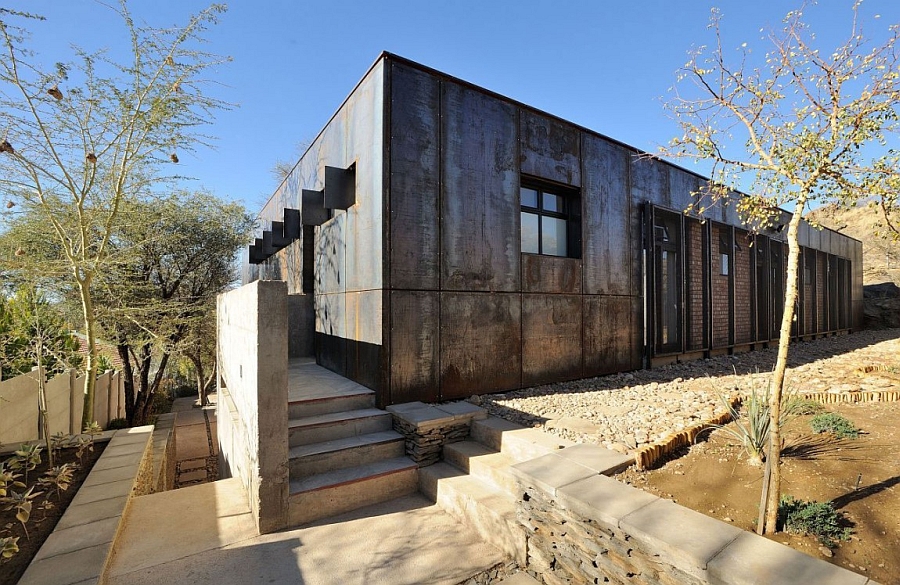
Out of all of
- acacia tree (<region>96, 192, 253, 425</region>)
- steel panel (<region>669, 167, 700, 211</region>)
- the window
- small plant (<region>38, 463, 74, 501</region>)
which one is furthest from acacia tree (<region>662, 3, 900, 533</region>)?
acacia tree (<region>96, 192, 253, 425</region>)

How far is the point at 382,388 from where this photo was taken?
166 inches

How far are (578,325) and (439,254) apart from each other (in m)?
2.84

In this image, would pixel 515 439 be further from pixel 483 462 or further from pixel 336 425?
pixel 336 425

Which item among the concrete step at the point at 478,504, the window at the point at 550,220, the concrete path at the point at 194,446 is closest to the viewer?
the concrete step at the point at 478,504

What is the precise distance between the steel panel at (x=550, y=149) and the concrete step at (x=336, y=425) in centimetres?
405

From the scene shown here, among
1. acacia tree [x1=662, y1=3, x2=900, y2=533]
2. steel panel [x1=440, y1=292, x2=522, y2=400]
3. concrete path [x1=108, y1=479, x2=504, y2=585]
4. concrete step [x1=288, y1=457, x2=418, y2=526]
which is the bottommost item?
concrete path [x1=108, y1=479, x2=504, y2=585]

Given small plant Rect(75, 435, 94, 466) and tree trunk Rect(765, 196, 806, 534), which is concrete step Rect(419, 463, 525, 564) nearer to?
tree trunk Rect(765, 196, 806, 534)

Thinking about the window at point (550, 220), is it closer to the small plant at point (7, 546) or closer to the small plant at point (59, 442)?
the small plant at point (7, 546)

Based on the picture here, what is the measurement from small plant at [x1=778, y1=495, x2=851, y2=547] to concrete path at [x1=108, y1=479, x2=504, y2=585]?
178 centimetres

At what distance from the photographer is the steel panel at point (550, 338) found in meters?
5.40

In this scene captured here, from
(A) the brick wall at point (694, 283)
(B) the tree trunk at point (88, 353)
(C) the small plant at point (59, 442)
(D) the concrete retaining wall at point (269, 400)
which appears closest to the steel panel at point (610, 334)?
(A) the brick wall at point (694, 283)

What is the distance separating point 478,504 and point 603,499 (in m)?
1.08

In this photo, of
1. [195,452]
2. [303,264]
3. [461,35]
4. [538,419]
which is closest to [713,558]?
[538,419]

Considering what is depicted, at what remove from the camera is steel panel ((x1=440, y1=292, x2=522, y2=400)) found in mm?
4699
